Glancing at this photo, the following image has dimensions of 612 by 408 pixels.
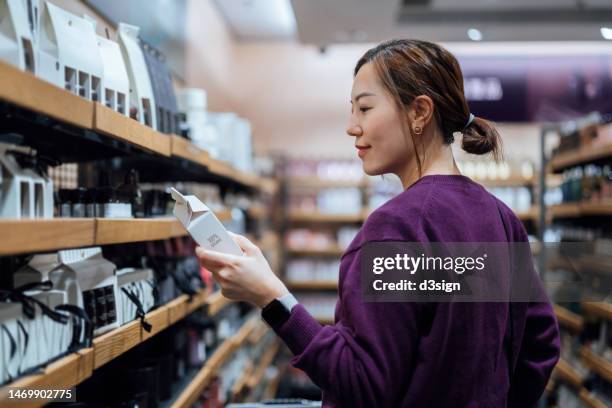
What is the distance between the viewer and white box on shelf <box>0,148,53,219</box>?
1.18 m

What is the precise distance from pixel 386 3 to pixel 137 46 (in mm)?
1875

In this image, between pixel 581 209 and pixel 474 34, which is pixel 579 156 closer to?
pixel 581 209

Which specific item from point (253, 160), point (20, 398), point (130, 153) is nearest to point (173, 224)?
point (130, 153)

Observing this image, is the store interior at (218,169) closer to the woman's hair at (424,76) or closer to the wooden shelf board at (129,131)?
the wooden shelf board at (129,131)

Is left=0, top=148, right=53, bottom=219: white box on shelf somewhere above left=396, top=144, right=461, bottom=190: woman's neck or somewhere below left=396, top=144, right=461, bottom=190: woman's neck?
below

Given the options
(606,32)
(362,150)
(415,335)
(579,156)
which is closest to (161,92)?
(362,150)

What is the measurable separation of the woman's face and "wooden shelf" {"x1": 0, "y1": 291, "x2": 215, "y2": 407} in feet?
2.42

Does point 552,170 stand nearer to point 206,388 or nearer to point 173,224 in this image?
point 206,388

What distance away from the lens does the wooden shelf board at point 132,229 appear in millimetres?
1446

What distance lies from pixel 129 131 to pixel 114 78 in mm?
171

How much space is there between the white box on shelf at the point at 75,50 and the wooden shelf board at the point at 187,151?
543mm

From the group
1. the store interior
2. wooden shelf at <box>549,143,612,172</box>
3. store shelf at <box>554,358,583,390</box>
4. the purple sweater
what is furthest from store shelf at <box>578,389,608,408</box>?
the purple sweater

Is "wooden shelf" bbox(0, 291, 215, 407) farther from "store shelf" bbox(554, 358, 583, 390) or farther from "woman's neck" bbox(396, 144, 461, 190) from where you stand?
"store shelf" bbox(554, 358, 583, 390)

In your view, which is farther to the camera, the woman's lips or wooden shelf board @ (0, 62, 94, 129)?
the woman's lips
